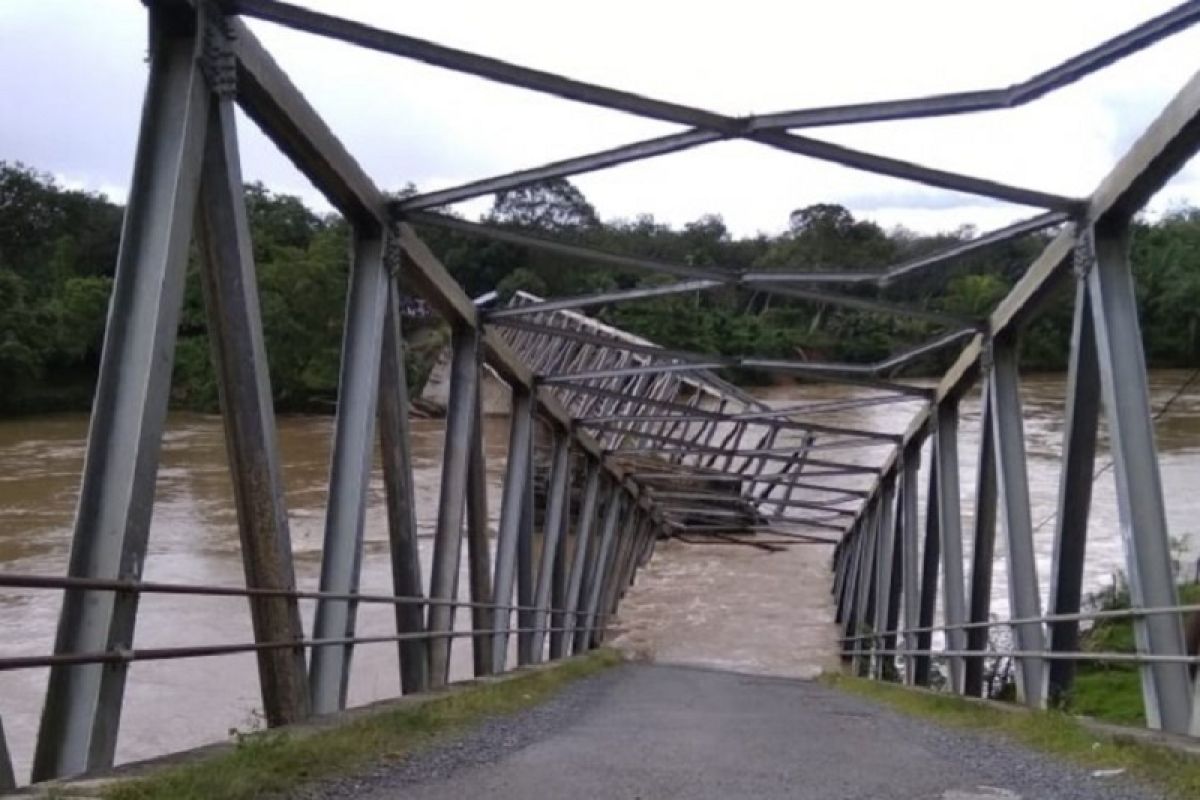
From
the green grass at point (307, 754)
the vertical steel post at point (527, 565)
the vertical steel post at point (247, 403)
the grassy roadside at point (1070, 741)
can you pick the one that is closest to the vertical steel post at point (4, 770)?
the green grass at point (307, 754)

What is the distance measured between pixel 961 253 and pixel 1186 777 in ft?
15.8

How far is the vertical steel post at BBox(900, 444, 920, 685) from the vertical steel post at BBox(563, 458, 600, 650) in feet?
13.7

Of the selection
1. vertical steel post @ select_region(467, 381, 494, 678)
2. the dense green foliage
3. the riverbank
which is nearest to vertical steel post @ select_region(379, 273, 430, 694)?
the riverbank

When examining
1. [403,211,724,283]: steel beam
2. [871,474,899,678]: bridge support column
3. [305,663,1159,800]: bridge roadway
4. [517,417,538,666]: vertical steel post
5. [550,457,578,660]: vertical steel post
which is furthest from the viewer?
[871,474,899,678]: bridge support column

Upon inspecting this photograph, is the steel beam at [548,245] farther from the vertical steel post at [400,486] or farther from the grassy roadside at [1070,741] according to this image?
the grassy roadside at [1070,741]

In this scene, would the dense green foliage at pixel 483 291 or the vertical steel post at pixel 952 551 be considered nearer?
the vertical steel post at pixel 952 551

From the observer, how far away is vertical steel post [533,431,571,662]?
47.5 ft

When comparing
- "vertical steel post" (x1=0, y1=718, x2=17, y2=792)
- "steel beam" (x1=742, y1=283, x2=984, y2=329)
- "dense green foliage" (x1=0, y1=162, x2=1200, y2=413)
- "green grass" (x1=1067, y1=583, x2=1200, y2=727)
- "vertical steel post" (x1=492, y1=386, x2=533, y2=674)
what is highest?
"dense green foliage" (x1=0, y1=162, x2=1200, y2=413)

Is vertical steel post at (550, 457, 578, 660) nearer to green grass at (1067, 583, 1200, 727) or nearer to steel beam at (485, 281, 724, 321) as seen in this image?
steel beam at (485, 281, 724, 321)

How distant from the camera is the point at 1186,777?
477 centimetres

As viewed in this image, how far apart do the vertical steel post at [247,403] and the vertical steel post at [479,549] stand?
435 cm

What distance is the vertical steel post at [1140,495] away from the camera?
6324 mm

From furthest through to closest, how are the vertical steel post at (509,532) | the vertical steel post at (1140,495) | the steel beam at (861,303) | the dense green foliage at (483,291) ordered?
the dense green foliage at (483,291)
the vertical steel post at (509,532)
the steel beam at (861,303)
the vertical steel post at (1140,495)

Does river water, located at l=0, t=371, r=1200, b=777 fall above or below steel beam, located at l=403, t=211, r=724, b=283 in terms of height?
below
